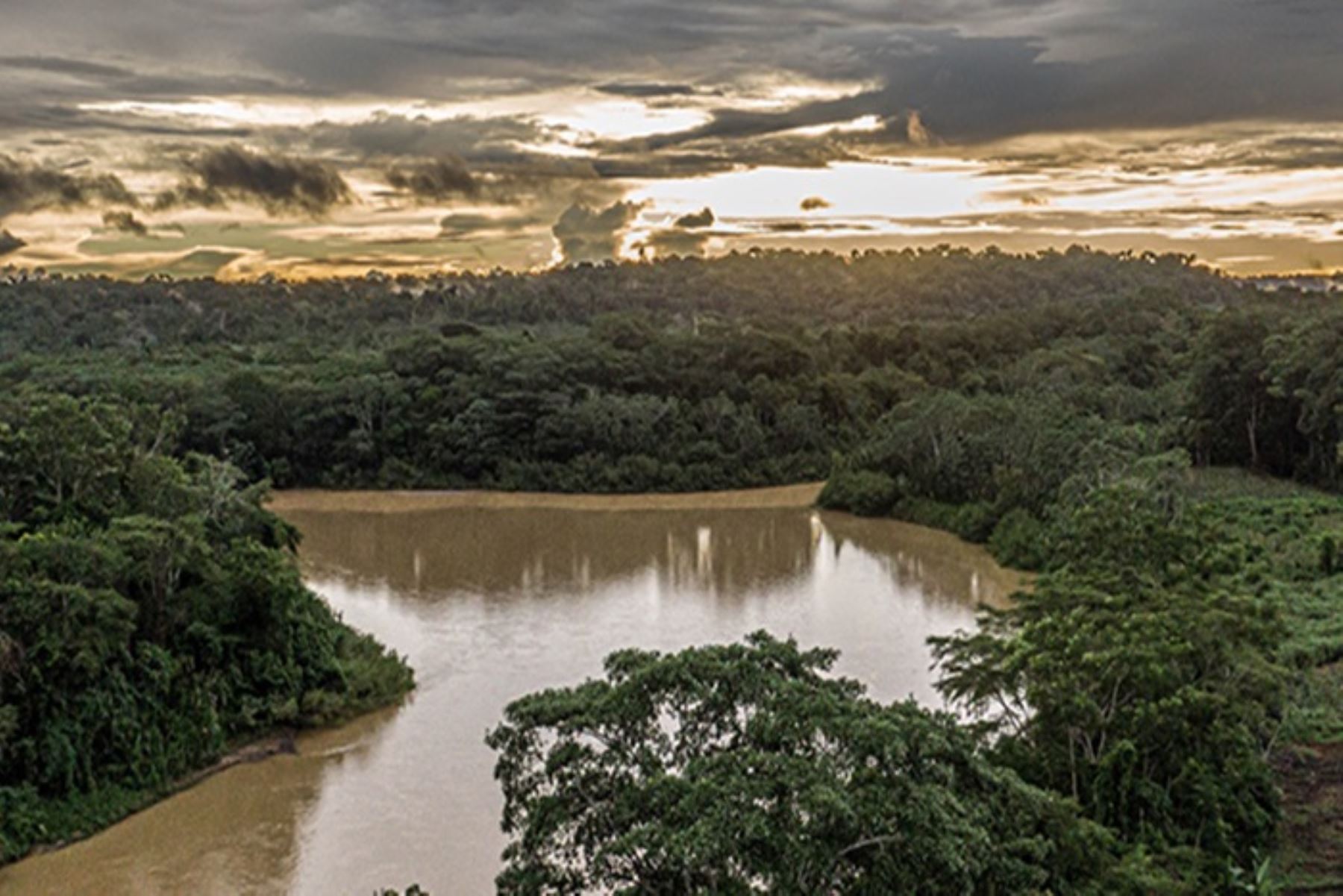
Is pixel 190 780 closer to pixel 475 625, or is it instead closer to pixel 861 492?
pixel 475 625

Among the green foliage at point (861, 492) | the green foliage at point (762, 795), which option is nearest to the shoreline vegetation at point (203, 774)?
the green foliage at point (762, 795)

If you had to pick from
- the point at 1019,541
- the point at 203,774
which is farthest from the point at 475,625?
the point at 1019,541

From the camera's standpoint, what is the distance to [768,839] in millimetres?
6703

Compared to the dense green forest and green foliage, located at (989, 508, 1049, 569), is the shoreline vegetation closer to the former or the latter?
the dense green forest

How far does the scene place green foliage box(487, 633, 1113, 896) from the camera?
6797 mm

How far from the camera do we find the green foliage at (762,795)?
680cm

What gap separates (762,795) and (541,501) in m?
23.9

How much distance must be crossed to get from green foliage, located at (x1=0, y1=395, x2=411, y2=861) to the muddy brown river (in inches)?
18.4

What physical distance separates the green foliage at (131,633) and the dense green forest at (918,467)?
7 centimetres

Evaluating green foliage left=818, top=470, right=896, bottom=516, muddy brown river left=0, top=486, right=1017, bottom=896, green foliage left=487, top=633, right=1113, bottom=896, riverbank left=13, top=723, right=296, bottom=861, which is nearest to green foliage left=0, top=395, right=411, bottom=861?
riverbank left=13, top=723, right=296, bottom=861

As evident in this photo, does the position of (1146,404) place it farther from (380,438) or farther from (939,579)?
(380,438)

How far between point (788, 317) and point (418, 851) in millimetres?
48578

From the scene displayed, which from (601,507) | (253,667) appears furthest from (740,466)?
(253,667)

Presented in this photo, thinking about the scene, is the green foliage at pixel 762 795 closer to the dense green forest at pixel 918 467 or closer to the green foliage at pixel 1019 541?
the dense green forest at pixel 918 467
